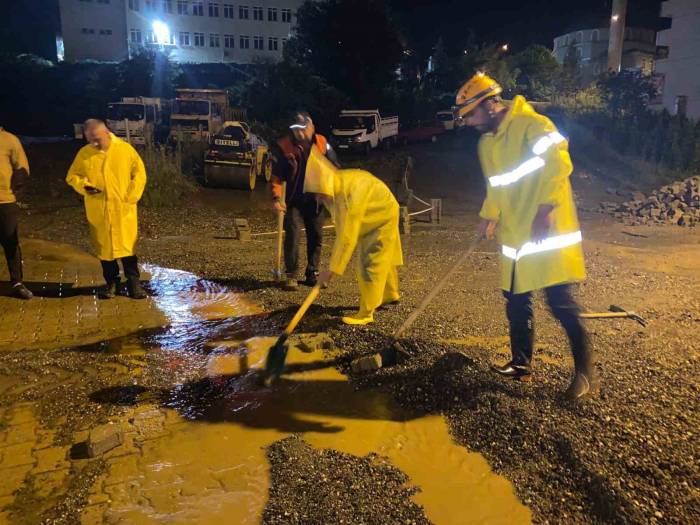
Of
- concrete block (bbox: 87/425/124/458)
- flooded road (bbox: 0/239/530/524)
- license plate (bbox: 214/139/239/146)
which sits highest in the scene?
license plate (bbox: 214/139/239/146)

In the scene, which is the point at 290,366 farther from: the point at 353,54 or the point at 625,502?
the point at 353,54

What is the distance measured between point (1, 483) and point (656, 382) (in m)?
4.12

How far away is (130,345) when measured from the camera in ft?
16.4

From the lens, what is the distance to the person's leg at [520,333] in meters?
3.90

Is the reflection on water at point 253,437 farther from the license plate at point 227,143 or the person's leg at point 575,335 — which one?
the license plate at point 227,143

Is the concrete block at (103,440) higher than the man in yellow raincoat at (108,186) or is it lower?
lower

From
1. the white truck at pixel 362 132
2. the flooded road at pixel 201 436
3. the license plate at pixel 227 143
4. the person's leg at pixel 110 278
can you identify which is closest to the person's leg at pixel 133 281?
the person's leg at pixel 110 278

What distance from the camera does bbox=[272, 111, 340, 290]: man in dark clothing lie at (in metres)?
5.95

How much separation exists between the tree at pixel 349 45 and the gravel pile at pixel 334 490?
28232 millimetres

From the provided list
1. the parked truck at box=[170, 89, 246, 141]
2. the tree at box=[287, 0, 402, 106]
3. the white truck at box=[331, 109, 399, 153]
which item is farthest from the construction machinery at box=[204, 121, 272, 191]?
the tree at box=[287, 0, 402, 106]

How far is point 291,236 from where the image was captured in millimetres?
6340

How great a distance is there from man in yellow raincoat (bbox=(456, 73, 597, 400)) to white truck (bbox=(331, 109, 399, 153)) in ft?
58.3

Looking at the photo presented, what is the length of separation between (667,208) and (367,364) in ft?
34.7

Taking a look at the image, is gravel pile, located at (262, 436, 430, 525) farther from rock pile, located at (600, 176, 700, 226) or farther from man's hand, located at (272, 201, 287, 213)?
rock pile, located at (600, 176, 700, 226)
